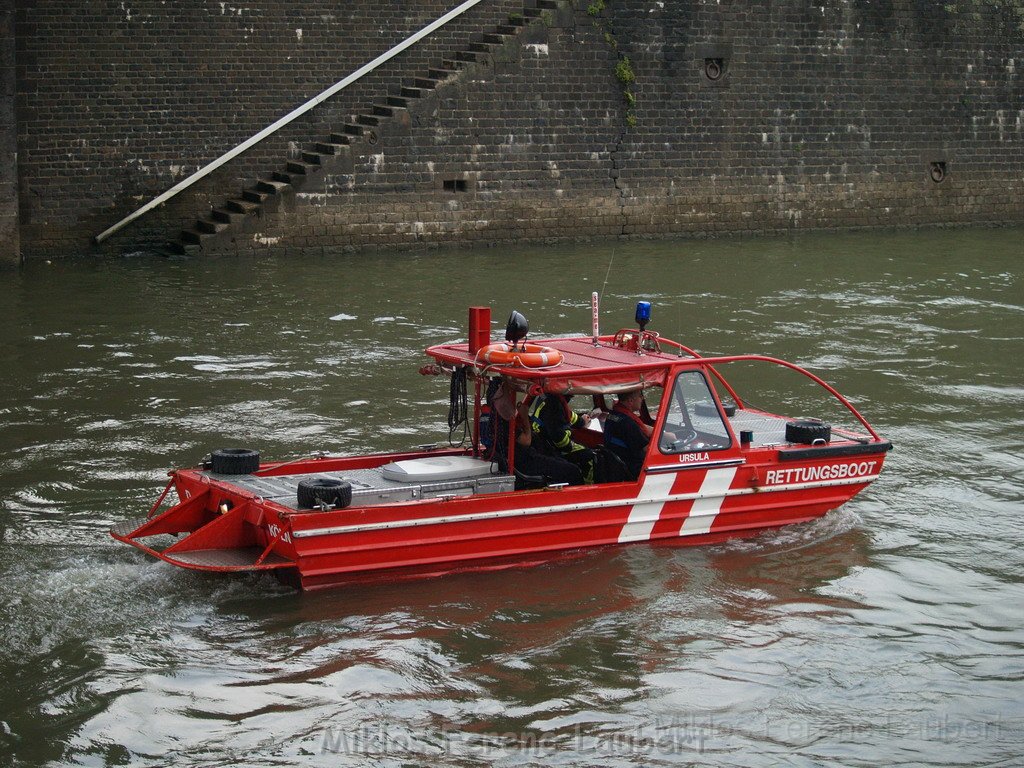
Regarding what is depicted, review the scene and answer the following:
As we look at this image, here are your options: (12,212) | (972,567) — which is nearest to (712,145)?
(12,212)

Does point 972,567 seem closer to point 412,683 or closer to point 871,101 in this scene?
point 412,683

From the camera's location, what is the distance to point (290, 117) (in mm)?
22531

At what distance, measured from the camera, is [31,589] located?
778 cm

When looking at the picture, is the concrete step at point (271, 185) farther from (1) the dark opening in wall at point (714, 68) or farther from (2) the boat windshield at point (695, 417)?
(2) the boat windshield at point (695, 417)

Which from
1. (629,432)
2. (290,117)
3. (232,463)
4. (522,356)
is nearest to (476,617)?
(522,356)

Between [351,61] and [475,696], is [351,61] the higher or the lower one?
the higher one

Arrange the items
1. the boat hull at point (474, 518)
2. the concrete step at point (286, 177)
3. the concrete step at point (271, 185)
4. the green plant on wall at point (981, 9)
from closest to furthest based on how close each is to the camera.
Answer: the boat hull at point (474, 518)
the concrete step at point (271, 185)
the concrete step at point (286, 177)
the green plant on wall at point (981, 9)

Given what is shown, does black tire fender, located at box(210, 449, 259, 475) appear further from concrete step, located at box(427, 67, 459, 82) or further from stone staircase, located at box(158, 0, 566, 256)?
concrete step, located at box(427, 67, 459, 82)

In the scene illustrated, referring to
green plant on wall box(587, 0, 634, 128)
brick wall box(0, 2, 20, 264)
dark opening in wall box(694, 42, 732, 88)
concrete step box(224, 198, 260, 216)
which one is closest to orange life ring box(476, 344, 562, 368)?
brick wall box(0, 2, 20, 264)

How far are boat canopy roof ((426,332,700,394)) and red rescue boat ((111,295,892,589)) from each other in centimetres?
1

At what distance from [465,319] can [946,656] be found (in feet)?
32.5

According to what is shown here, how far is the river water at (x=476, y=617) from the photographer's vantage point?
20.7ft

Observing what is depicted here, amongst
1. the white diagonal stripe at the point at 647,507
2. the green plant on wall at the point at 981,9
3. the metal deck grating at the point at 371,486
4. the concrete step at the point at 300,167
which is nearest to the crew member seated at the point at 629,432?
the white diagonal stripe at the point at 647,507

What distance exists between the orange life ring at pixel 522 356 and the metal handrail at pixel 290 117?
14.5m
